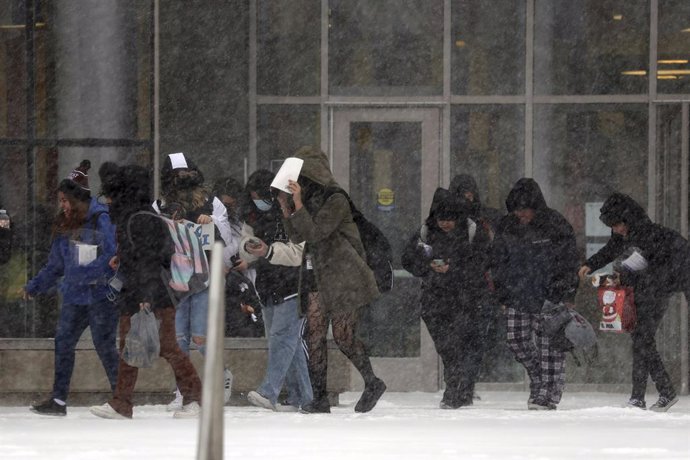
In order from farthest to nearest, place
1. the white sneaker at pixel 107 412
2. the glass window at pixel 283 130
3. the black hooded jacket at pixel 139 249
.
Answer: the glass window at pixel 283 130 → the white sneaker at pixel 107 412 → the black hooded jacket at pixel 139 249

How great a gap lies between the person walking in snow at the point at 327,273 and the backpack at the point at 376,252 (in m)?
0.08

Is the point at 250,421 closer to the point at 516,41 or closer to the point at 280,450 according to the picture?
the point at 280,450

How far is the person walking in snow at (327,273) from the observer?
Answer: 12000mm

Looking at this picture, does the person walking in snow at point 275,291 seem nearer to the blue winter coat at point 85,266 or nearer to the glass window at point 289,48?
the blue winter coat at point 85,266

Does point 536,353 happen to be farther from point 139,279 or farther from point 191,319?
point 139,279

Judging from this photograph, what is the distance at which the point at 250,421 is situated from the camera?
38.3 ft

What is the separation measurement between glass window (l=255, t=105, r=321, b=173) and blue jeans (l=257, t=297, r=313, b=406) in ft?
11.5

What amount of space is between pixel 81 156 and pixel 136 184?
3378 millimetres

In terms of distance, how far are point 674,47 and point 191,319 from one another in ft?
19.5

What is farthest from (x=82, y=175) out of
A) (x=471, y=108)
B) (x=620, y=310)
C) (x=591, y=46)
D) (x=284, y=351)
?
(x=591, y=46)

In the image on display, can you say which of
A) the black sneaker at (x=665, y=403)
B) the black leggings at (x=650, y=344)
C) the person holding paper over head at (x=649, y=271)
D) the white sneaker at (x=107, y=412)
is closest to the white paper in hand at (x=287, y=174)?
the white sneaker at (x=107, y=412)

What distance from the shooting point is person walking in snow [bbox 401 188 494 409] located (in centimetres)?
1334

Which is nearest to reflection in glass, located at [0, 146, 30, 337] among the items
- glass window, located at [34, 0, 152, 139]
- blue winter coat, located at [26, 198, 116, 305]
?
glass window, located at [34, 0, 152, 139]

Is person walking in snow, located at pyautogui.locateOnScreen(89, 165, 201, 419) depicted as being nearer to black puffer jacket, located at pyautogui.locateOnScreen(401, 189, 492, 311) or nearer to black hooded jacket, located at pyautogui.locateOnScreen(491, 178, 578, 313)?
black puffer jacket, located at pyautogui.locateOnScreen(401, 189, 492, 311)
